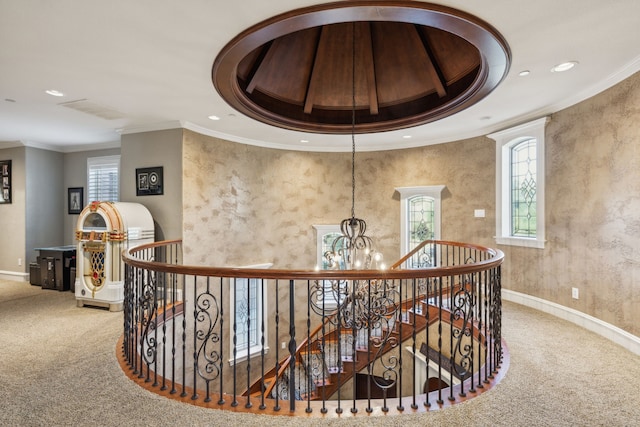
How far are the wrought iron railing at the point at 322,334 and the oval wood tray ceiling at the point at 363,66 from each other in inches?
74.1

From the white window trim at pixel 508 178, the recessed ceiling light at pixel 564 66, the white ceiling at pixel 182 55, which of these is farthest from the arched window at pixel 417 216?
the recessed ceiling light at pixel 564 66

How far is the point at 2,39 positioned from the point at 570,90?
19.1 ft

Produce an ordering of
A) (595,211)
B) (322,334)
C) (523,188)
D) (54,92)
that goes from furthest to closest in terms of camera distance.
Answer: (523,188)
(54,92)
(595,211)
(322,334)

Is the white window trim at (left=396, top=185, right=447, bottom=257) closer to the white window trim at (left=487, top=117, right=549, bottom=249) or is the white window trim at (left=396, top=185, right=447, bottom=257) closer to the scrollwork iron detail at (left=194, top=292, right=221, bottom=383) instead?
the white window trim at (left=487, top=117, right=549, bottom=249)

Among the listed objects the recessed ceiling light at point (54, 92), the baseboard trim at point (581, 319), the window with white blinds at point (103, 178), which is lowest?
the baseboard trim at point (581, 319)

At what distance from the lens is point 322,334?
2596mm

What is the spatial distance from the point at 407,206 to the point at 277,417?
5.44 m

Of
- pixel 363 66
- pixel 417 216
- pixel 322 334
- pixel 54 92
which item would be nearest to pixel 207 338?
pixel 322 334

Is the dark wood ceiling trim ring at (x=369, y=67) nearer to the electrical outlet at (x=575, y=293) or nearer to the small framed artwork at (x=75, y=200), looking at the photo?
the electrical outlet at (x=575, y=293)

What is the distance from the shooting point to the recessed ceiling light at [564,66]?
3.30 metres

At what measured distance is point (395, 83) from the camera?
462 centimetres

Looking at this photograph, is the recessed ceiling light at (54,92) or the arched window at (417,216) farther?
the arched window at (417,216)

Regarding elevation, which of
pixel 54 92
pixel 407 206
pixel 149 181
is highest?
pixel 54 92

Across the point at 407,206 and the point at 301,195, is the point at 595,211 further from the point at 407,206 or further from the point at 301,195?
the point at 301,195
